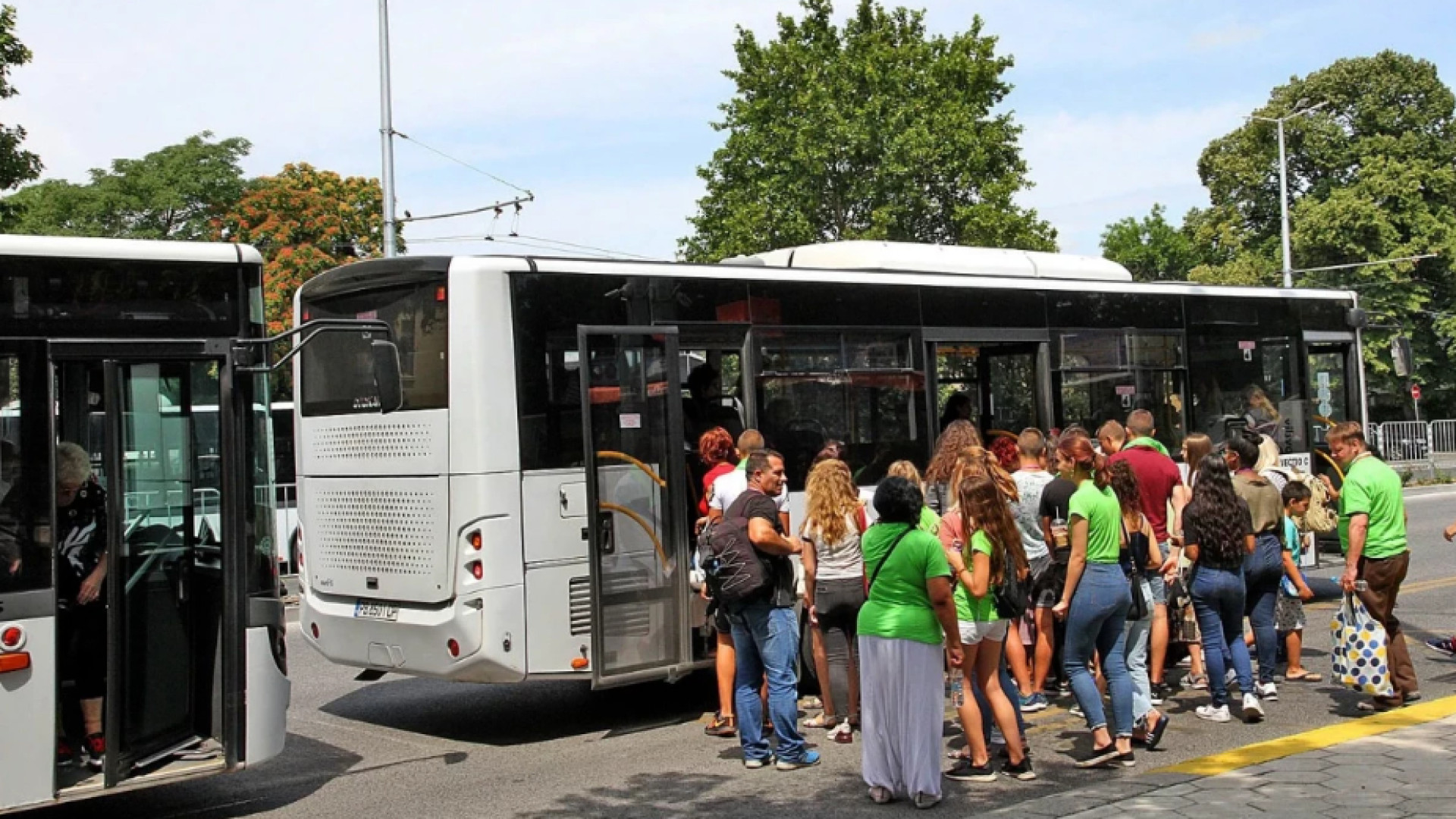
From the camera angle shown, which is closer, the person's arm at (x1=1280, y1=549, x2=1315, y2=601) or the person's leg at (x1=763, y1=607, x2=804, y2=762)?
the person's leg at (x1=763, y1=607, x2=804, y2=762)

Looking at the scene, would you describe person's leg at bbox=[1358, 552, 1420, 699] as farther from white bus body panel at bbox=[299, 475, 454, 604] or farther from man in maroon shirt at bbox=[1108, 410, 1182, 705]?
white bus body panel at bbox=[299, 475, 454, 604]

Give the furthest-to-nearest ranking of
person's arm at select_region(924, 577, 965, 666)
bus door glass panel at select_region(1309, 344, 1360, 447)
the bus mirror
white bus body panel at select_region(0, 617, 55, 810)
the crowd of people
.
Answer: bus door glass panel at select_region(1309, 344, 1360, 447), the bus mirror, the crowd of people, person's arm at select_region(924, 577, 965, 666), white bus body panel at select_region(0, 617, 55, 810)

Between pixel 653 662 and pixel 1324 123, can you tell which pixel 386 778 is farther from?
pixel 1324 123

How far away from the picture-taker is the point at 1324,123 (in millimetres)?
53750

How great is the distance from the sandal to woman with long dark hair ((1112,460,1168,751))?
1.86 meters

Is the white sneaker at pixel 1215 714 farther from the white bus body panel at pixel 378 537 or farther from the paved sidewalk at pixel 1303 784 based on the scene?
the white bus body panel at pixel 378 537

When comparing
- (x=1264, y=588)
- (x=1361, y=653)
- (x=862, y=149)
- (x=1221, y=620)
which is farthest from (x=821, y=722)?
(x=862, y=149)

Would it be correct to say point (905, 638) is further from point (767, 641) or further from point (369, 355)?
point (369, 355)

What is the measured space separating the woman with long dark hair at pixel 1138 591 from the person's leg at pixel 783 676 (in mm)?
1818

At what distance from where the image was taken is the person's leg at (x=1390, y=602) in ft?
28.9

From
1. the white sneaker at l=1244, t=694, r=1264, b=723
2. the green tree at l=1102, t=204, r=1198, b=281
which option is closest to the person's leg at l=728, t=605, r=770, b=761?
the white sneaker at l=1244, t=694, r=1264, b=723

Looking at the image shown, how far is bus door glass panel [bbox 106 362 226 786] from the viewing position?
7012mm

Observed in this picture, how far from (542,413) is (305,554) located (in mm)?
2288

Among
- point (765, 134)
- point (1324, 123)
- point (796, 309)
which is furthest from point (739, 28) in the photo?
point (796, 309)
